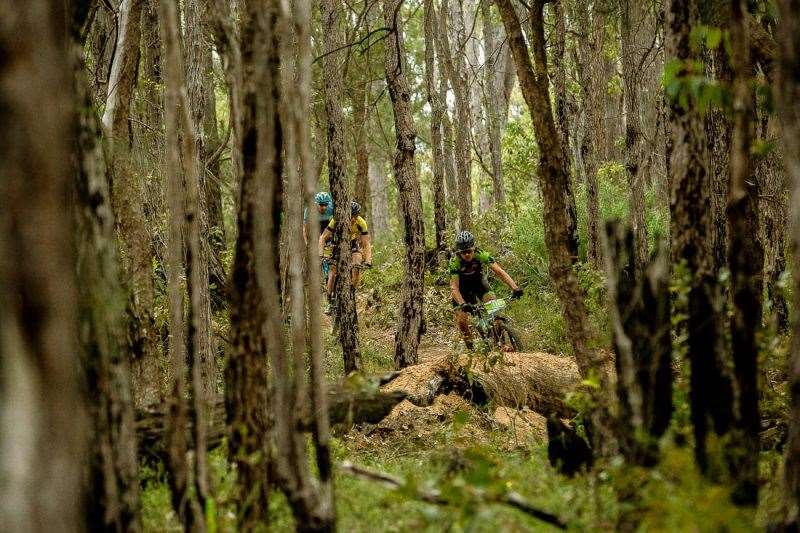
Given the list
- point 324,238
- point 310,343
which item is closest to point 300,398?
point 310,343

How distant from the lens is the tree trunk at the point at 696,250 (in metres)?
3.84

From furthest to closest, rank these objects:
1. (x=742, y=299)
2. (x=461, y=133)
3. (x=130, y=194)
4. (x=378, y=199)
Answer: (x=378, y=199) < (x=461, y=133) < (x=130, y=194) < (x=742, y=299)

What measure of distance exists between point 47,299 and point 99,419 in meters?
1.41

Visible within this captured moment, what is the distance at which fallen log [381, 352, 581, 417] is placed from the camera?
8.98 metres

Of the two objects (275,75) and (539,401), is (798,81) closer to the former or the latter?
(275,75)

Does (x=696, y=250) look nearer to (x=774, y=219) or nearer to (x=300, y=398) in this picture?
(x=300, y=398)

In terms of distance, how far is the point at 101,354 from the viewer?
3264mm

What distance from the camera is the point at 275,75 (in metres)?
4.03

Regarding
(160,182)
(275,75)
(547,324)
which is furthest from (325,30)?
(275,75)

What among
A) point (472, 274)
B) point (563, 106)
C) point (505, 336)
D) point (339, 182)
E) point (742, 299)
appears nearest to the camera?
point (742, 299)

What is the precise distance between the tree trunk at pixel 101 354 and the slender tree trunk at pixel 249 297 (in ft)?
1.82

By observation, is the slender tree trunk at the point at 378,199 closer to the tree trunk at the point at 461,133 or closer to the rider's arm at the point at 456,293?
the tree trunk at the point at 461,133

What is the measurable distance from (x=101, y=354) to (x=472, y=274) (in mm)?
7750

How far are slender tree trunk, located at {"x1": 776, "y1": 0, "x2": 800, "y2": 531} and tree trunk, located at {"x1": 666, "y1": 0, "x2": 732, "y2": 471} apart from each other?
529mm
